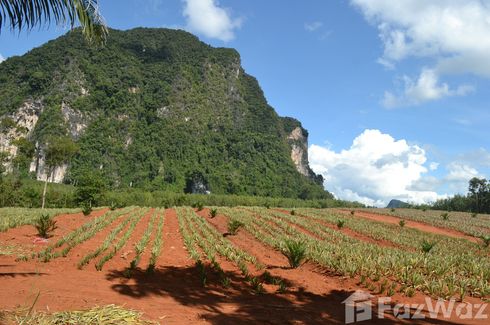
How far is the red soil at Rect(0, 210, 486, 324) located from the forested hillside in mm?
99069

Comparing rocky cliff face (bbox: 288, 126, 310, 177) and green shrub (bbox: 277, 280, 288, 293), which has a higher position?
rocky cliff face (bbox: 288, 126, 310, 177)

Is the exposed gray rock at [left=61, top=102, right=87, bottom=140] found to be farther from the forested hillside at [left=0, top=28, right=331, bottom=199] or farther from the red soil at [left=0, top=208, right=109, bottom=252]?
the red soil at [left=0, top=208, right=109, bottom=252]

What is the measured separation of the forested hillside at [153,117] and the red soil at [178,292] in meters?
99.1

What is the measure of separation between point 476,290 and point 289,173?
474ft

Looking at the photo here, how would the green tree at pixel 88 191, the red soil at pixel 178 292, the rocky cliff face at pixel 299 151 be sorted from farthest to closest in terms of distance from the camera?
the rocky cliff face at pixel 299 151
the green tree at pixel 88 191
the red soil at pixel 178 292

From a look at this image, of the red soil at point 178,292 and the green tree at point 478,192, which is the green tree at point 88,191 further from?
the green tree at point 478,192

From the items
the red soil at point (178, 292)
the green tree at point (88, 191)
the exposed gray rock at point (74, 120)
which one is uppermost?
the exposed gray rock at point (74, 120)

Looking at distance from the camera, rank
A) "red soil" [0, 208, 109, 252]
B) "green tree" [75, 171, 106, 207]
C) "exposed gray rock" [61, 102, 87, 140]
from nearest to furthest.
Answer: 1. "red soil" [0, 208, 109, 252]
2. "green tree" [75, 171, 106, 207]
3. "exposed gray rock" [61, 102, 87, 140]

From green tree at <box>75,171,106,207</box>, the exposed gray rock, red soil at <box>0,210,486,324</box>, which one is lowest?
red soil at <box>0,210,486,324</box>
